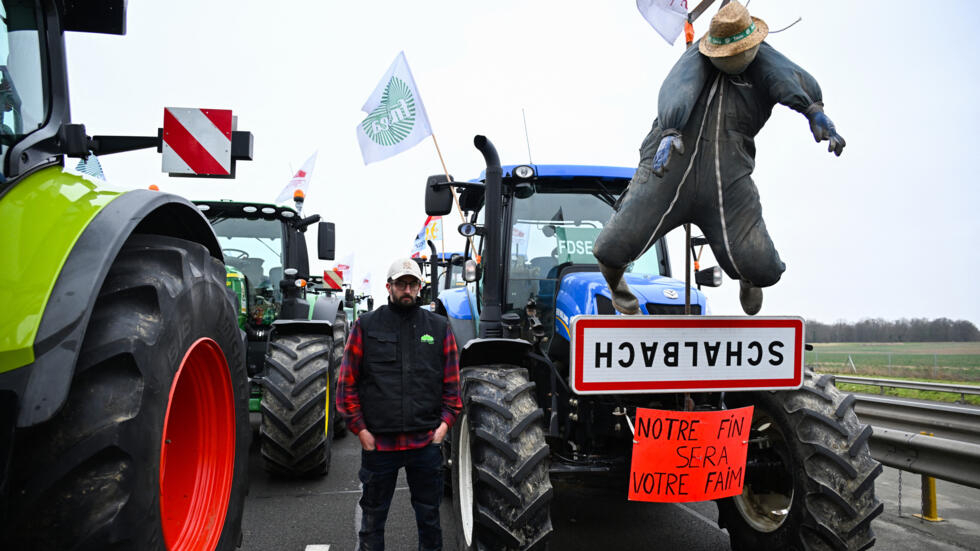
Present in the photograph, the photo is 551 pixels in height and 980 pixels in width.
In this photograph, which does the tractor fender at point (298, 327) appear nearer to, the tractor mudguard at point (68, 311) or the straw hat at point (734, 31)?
the tractor mudguard at point (68, 311)

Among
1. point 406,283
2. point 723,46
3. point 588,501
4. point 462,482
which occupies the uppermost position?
point 723,46

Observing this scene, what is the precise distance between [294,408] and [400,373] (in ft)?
7.17

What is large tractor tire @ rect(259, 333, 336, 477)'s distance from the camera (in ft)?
16.5

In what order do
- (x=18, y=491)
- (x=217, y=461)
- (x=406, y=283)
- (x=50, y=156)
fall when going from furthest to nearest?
1. (x=406, y=283)
2. (x=217, y=461)
3. (x=50, y=156)
4. (x=18, y=491)

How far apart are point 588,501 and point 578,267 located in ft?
6.65

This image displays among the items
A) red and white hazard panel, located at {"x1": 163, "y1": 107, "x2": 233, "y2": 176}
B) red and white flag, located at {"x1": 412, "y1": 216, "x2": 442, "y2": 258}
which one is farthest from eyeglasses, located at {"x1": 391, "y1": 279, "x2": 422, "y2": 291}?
red and white flag, located at {"x1": 412, "y1": 216, "x2": 442, "y2": 258}

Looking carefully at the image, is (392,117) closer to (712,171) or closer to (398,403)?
(398,403)

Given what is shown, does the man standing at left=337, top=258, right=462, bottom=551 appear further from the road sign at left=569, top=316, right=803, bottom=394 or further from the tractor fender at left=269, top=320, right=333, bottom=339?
the tractor fender at left=269, top=320, right=333, bottom=339

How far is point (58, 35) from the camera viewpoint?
7.25 feet

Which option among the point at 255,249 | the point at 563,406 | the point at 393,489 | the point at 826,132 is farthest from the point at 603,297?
the point at 255,249

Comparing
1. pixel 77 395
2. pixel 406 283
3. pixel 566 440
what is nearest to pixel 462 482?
pixel 566 440

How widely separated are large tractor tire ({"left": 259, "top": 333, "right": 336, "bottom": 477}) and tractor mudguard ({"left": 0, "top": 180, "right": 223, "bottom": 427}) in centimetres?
343

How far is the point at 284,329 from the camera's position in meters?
5.68

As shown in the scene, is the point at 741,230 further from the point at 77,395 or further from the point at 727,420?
the point at 77,395
